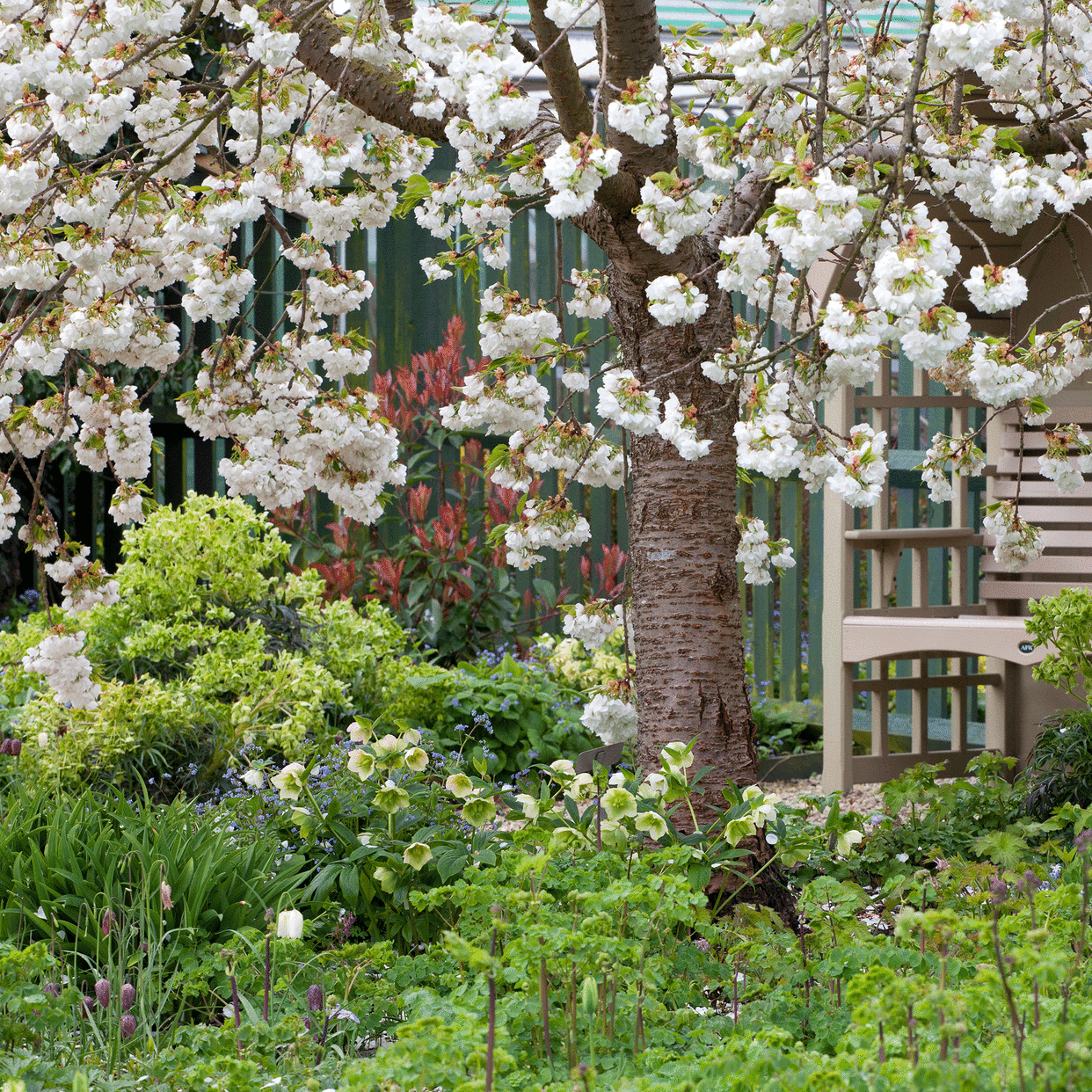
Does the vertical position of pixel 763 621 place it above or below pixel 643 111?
below

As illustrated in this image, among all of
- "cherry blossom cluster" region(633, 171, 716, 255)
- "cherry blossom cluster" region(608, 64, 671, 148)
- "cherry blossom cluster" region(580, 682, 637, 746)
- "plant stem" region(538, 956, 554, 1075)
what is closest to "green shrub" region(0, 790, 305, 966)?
"cherry blossom cluster" region(580, 682, 637, 746)

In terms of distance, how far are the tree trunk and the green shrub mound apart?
3.79ft

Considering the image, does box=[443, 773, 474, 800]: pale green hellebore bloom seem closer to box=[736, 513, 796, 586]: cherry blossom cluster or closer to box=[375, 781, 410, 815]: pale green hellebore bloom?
box=[375, 781, 410, 815]: pale green hellebore bloom

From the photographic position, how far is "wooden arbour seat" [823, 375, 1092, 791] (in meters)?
4.02

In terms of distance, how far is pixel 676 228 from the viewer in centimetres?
189

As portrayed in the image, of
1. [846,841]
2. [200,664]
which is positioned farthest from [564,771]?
[200,664]

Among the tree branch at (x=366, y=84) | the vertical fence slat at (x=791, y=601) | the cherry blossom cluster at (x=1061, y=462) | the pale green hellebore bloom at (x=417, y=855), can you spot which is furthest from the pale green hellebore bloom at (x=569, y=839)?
the vertical fence slat at (x=791, y=601)

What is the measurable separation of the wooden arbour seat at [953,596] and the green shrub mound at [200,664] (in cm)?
145

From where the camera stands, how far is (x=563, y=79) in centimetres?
202

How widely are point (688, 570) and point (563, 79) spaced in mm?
943

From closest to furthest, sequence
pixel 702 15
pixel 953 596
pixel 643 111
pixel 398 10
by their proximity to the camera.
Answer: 1. pixel 643 111
2. pixel 398 10
3. pixel 953 596
4. pixel 702 15

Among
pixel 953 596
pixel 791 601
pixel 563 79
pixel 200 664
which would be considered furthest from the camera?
pixel 791 601

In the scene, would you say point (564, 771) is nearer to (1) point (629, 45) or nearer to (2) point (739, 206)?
(2) point (739, 206)

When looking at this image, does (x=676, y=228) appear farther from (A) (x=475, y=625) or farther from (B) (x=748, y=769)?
(A) (x=475, y=625)
